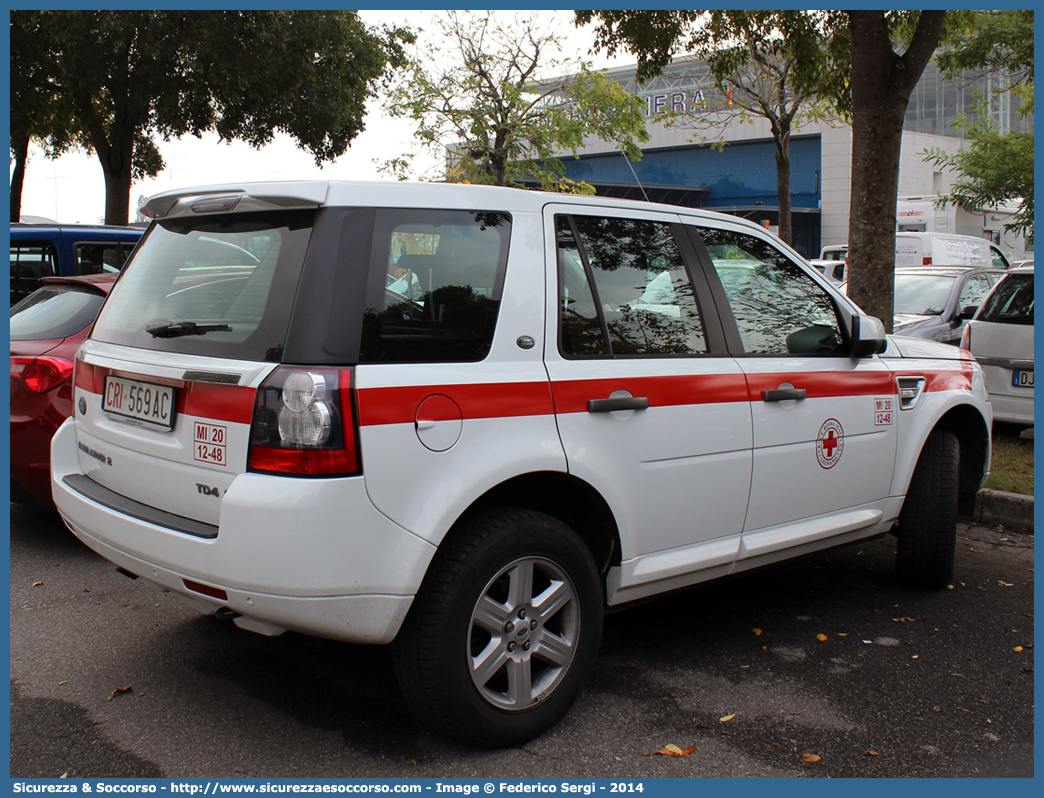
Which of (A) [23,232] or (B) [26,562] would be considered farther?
(A) [23,232]

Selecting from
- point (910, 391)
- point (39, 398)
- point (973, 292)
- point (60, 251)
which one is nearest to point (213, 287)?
point (39, 398)

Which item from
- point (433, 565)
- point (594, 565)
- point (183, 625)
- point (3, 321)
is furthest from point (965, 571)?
point (3, 321)

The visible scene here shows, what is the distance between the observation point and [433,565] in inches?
114

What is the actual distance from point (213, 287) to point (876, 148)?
19.6 ft

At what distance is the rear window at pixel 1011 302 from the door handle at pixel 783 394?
16.7ft

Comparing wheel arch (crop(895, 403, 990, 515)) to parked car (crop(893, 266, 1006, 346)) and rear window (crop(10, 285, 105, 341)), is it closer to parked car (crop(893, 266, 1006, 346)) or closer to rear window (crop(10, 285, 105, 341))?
rear window (crop(10, 285, 105, 341))

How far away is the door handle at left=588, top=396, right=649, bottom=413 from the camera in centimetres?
324

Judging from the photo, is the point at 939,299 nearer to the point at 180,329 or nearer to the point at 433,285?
the point at 433,285

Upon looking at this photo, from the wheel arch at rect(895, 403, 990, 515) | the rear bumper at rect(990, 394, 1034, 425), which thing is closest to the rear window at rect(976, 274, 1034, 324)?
the rear bumper at rect(990, 394, 1034, 425)

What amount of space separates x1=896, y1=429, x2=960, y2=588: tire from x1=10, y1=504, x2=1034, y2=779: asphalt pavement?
18cm

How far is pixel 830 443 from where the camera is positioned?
411 centimetres

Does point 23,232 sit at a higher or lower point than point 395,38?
lower

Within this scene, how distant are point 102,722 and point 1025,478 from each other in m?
6.19

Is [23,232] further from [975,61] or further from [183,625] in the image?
[975,61]
